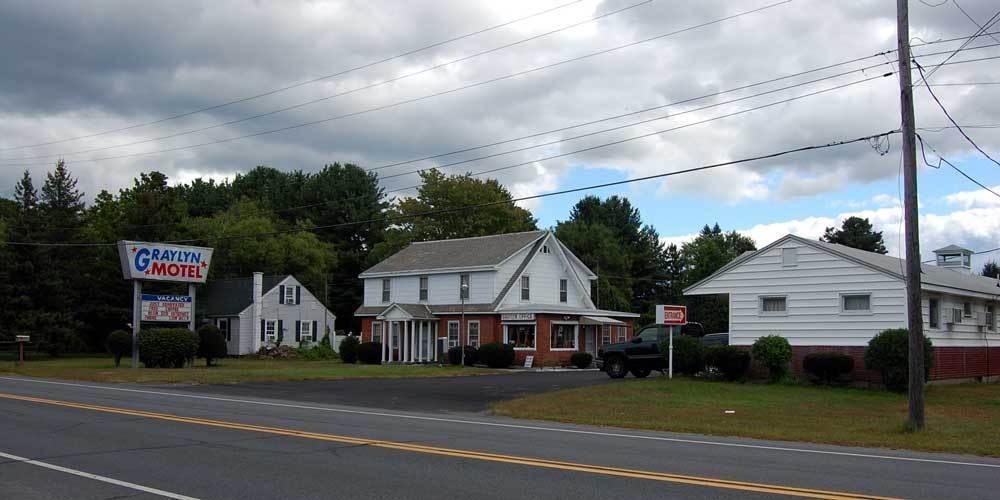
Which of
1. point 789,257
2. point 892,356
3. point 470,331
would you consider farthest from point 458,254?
point 892,356

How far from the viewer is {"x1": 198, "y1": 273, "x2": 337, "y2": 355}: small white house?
61.5 m

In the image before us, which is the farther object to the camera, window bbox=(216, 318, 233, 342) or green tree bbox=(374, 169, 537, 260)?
green tree bbox=(374, 169, 537, 260)

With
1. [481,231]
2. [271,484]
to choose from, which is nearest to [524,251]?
[481,231]

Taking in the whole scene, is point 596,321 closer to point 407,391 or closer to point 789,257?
point 789,257

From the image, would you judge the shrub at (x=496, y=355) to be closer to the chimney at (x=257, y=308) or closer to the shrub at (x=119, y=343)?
the shrub at (x=119, y=343)

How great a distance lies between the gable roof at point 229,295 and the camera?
204ft

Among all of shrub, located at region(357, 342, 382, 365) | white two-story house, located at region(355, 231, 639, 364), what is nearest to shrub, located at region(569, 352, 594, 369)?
white two-story house, located at region(355, 231, 639, 364)

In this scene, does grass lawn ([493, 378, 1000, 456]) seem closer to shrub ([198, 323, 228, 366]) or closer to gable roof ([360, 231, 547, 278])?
gable roof ([360, 231, 547, 278])

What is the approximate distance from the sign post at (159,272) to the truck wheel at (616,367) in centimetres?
2022

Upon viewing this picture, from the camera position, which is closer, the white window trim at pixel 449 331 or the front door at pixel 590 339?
the white window trim at pixel 449 331

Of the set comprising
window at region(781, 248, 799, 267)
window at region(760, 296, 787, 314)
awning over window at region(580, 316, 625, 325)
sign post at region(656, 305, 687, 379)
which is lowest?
awning over window at region(580, 316, 625, 325)

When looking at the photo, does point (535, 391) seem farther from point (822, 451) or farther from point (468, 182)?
point (468, 182)

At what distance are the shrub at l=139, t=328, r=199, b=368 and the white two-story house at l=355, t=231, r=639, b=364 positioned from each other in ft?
41.1

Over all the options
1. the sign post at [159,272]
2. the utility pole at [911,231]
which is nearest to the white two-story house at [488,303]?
the sign post at [159,272]
